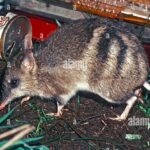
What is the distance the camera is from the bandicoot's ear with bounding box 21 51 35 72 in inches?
190

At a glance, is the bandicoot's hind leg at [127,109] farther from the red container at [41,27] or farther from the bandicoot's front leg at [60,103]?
the red container at [41,27]

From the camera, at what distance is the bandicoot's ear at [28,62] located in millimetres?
4824

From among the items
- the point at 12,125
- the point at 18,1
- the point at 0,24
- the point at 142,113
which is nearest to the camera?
the point at 12,125

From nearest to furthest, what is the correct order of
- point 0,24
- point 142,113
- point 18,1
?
point 142,113 < point 0,24 < point 18,1

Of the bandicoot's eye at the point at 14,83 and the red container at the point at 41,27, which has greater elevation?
the red container at the point at 41,27

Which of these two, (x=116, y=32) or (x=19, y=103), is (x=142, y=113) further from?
(x=19, y=103)

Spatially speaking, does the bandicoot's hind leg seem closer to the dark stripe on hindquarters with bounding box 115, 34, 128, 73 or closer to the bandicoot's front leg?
the dark stripe on hindquarters with bounding box 115, 34, 128, 73

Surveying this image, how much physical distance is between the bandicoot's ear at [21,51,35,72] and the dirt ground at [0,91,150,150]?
1.93 feet

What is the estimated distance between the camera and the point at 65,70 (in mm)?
4977

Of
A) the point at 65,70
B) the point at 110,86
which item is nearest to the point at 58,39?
the point at 65,70

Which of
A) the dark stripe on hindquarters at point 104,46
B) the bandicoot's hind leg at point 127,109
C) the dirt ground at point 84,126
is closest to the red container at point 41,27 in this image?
the dirt ground at point 84,126

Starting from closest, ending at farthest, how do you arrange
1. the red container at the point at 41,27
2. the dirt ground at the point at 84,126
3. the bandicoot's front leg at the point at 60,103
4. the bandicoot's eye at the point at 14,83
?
the dirt ground at the point at 84,126
the bandicoot's eye at the point at 14,83
the bandicoot's front leg at the point at 60,103
the red container at the point at 41,27

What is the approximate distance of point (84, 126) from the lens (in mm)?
5051

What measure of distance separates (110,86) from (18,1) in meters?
2.20
